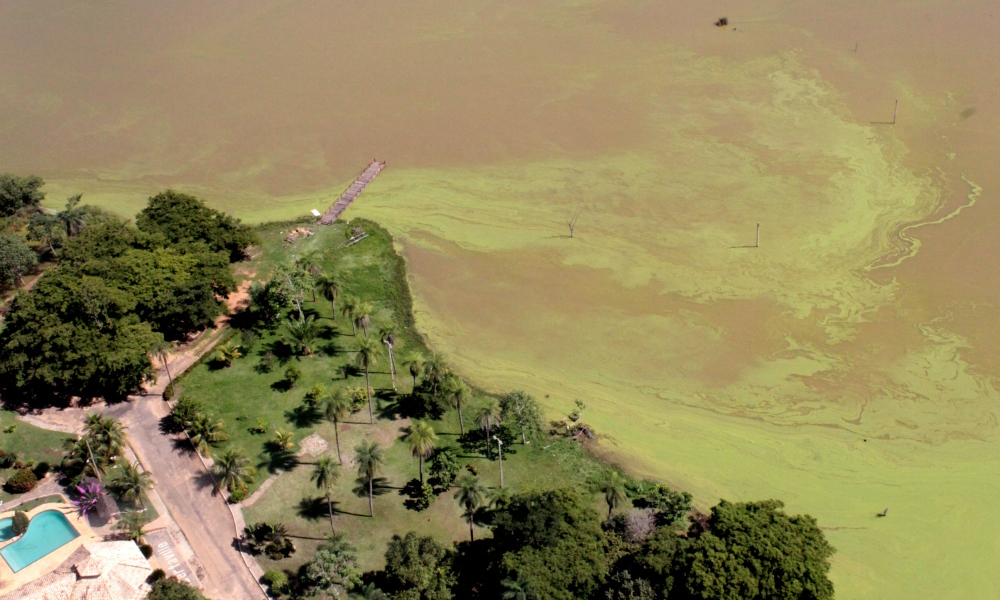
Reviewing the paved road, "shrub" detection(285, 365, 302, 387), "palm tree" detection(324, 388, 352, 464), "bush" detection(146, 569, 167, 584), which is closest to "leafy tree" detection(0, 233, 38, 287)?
the paved road

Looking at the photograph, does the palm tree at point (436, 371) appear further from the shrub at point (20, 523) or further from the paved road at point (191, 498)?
the shrub at point (20, 523)

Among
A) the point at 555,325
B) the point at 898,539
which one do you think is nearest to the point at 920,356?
the point at 898,539

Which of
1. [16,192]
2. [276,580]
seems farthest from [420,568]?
[16,192]

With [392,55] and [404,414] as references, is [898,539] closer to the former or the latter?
[404,414]

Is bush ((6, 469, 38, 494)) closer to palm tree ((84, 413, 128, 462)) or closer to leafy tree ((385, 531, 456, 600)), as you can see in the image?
palm tree ((84, 413, 128, 462))

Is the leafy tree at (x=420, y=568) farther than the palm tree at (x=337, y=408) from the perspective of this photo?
No

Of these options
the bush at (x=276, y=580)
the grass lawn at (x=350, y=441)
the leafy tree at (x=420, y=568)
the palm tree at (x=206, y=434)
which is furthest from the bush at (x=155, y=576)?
the leafy tree at (x=420, y=568)
